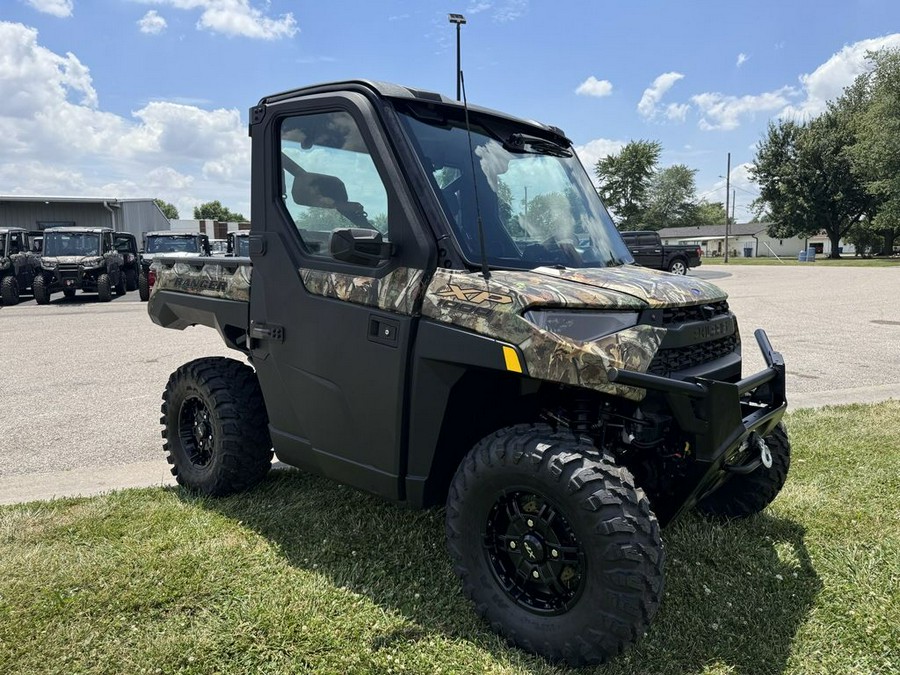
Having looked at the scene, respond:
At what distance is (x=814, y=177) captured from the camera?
51.9 m

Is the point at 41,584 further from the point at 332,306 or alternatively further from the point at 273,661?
the point at 332,306

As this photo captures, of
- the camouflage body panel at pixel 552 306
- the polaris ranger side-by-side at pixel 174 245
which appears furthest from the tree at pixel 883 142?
the camouflage body panel at pixel 552 306

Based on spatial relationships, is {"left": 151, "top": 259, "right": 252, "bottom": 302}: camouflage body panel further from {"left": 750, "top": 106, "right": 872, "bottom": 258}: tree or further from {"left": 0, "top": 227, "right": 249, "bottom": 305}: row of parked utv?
{"left": 750, "top": 106, "right": 872, "bottom": 258}: tree

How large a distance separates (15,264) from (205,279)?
61.4 feet

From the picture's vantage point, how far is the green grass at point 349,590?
2.56 metres

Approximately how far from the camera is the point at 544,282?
2.58 meters

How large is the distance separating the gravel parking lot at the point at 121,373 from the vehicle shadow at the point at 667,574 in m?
1.33

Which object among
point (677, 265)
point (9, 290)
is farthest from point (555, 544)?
point (677, 265)

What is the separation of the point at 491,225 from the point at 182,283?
7.68ft

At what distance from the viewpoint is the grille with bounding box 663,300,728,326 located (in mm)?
2684

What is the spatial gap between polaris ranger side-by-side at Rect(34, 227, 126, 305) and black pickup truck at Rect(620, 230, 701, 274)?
18.4m

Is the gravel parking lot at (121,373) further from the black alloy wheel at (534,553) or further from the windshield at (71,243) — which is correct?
the windshield at (71,243)

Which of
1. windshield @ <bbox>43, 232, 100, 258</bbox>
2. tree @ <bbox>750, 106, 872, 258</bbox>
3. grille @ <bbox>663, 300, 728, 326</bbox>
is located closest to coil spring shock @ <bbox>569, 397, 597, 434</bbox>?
grille @ <bbox>663, 300, 728, 326</bbox>

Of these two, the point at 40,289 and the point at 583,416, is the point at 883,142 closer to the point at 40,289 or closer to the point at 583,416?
the point at 40,289
